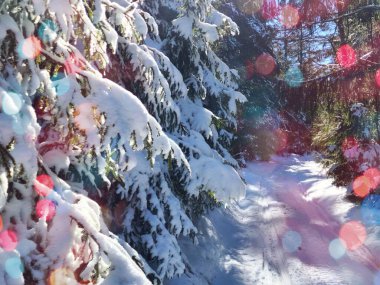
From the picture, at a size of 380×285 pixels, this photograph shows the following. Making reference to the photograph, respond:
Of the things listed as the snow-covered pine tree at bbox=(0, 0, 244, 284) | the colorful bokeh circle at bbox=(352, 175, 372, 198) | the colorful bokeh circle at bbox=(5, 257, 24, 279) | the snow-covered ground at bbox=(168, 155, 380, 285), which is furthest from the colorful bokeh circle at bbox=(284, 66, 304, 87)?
the colorful bokeh circle at bbox=(5, 257, 24, 279)

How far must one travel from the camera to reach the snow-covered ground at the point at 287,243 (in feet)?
27.3

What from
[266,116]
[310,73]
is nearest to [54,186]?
[310,73]

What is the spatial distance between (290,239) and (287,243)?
0.39 metres

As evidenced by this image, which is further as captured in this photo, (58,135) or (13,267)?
(58,135)

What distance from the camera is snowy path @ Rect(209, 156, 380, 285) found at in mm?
8383

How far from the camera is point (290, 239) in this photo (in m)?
11.1

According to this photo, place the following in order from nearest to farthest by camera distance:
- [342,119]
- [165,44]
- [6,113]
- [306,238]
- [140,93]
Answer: [6,113] → [140,93] → [165,44] → [306,238] → [342,119]

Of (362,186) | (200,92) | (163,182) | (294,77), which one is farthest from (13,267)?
(362,186)

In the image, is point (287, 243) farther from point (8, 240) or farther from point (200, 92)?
point (8, 240)

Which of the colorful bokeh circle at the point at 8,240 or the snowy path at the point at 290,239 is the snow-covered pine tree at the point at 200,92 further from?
the colorful bokeh circle at the point at 8,240

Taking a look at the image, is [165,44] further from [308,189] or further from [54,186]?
[308,189]

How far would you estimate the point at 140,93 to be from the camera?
5.43 meters

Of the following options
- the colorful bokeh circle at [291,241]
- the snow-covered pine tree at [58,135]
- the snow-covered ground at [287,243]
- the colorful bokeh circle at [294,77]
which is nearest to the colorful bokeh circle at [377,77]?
the colorful bokeh circle at [294,77]

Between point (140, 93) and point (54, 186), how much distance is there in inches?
132
